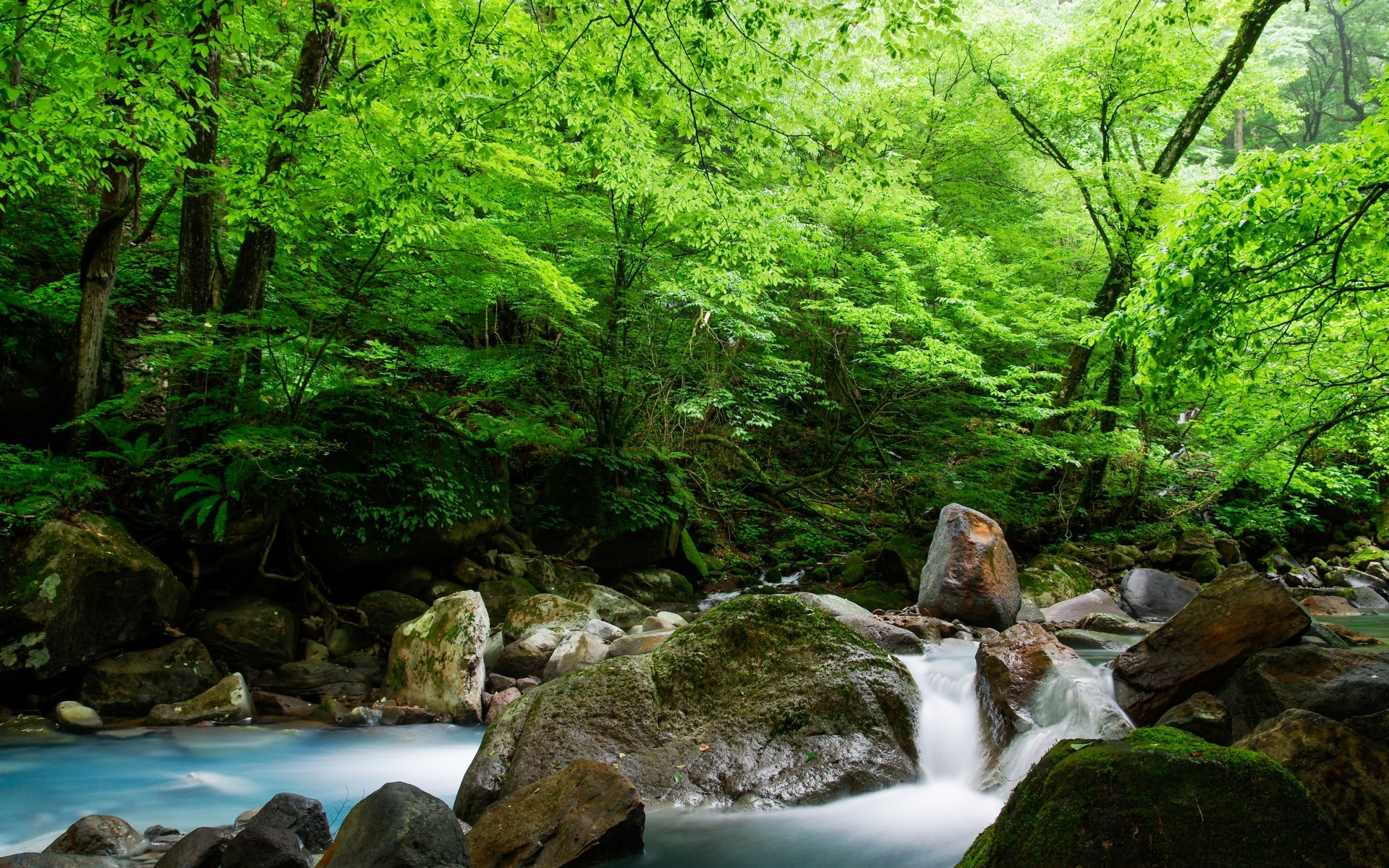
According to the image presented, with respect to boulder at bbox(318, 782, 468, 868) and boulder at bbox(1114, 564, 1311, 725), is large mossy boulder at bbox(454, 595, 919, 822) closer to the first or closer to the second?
boulder at bbox(318, 782, 468, 868)

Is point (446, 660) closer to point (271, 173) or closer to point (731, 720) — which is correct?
point (731, 720)

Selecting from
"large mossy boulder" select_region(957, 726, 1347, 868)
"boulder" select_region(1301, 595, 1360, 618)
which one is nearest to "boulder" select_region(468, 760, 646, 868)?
"large mossy boulder" select_region(957, 726, 1347, 868)

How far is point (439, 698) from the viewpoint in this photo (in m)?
6.96

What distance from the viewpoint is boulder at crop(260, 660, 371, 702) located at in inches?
285

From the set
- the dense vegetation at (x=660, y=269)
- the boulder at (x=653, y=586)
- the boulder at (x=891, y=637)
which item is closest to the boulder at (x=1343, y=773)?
the dense vegetation at (x=660, y=269)

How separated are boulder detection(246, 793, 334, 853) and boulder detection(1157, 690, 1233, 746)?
481 centimetres

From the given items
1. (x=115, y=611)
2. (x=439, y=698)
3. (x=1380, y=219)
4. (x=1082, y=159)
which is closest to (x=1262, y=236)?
(x=1380, y=219)

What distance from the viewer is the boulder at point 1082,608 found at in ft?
33.8

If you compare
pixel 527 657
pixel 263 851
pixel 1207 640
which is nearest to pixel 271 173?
pixel 527 657

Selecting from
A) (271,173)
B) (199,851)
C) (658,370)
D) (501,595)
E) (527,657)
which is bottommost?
(199,851)

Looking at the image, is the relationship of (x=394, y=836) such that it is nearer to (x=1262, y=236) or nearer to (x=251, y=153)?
(x=1262, y=236)

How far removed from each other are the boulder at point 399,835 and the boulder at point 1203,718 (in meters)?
3.97

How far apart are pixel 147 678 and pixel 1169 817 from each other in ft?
24.8

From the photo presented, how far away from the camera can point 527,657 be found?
7.70m
